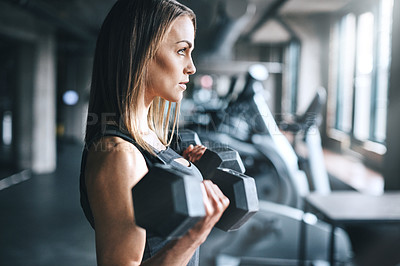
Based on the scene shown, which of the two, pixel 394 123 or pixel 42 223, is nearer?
pixel 394 123

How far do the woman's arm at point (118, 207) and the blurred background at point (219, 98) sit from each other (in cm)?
24

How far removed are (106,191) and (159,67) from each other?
155 mm

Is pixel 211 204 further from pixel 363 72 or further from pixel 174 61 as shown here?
pixel 363 72

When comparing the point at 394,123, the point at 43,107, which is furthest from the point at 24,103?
the point at 394,123

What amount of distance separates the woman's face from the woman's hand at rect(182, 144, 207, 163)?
0.28 feet

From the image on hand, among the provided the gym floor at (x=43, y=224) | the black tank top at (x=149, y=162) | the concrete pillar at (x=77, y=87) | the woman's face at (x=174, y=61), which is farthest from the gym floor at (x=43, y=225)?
the concrete pillar at (x=77, y=87)

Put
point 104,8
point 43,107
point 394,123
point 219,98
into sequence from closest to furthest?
point 394,123, point 43,107, point 104,8, point 219,98

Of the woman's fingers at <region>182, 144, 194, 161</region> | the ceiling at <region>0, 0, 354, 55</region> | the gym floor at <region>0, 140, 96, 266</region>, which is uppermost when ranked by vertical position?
the ceiling at <region>0, 0, 354, 55</region>

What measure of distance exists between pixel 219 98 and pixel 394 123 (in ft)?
11.4

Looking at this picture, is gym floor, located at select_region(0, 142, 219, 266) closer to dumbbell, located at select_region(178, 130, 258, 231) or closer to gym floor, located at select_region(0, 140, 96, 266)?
gym floor, located at select_region(0, 140, 96, 266)

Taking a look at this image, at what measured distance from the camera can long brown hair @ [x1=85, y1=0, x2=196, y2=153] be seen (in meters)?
0.43

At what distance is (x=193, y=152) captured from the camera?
1.65 ft

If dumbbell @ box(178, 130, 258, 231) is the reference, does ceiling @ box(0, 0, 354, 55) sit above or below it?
above

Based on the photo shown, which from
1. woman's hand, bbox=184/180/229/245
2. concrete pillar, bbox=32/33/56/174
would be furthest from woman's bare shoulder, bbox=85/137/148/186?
concrete pillar, bbox=32/33/56/174
